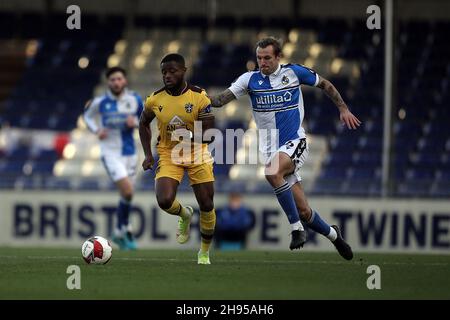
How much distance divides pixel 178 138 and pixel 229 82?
47.0 ft

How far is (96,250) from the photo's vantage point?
12414 mm

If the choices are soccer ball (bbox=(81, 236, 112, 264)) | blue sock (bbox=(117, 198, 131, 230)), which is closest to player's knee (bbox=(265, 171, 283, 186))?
soccer ball (bbox=(81, 236, 112, 264))

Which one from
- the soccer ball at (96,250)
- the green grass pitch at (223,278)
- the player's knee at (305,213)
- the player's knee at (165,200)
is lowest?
the green grass pitch at (223,278)

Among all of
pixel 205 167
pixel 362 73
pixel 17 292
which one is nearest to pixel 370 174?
pixel 362 73

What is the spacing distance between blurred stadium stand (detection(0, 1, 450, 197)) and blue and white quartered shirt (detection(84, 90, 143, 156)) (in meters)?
5.21

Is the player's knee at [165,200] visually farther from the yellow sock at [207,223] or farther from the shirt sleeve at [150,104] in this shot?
the shirt sleeve at [150,104]

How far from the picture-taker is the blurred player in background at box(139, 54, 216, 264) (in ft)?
40.5

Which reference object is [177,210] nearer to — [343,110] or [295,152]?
[295,152]

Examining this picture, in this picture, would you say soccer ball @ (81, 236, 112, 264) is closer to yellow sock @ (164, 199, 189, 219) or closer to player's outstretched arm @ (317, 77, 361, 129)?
yellow sock @ (164, 199, 189, 219)

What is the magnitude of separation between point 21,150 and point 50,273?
14.0 metres

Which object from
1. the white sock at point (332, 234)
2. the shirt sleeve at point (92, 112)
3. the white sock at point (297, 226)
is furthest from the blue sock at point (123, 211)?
the white sock at point (297, 226)

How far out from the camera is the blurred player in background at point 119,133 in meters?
17.2

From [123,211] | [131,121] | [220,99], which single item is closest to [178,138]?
[220,99]

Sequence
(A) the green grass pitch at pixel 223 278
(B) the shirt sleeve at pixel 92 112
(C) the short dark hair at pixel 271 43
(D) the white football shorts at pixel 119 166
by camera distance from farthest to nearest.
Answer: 1. (B) the shirt sleeve at pixel 92 112
2. (D) the white football shorts at pixel 119 166
3. (C) the short dark hair at pixel 271 43
4. (A) the green grass pitch at pixel 223 278
